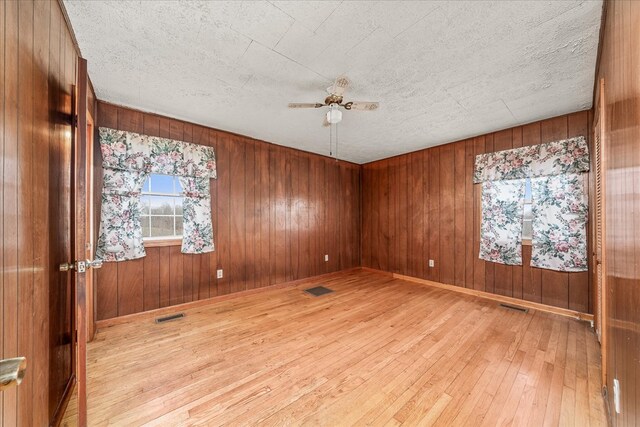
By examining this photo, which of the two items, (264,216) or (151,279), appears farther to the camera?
(264,216)

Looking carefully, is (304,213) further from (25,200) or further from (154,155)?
(25,200)

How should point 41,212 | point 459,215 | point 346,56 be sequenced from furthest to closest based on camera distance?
point 459,215, point 346,56, point 41,212

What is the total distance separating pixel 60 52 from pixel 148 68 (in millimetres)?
648

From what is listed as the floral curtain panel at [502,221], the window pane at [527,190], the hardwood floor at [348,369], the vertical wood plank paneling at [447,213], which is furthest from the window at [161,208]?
the window pane at [527,190]

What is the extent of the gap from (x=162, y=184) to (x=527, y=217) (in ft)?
15.6

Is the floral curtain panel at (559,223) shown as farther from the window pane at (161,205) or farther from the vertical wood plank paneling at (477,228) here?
the window pane at (161,205)

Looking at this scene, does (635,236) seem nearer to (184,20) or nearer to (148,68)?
(184,20)

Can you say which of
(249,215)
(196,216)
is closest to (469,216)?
(249,215)

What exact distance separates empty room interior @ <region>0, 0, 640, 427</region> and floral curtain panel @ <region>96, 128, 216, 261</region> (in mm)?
21

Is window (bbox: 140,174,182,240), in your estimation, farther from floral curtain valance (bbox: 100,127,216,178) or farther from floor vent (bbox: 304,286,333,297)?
floor vent (bbox: 304,286,333,297)

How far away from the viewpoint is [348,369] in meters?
1.91

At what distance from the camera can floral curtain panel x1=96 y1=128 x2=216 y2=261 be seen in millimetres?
2588

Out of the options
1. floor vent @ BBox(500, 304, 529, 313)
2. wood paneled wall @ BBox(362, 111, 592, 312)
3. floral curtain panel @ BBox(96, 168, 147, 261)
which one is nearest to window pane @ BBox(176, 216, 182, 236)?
floral curtain panel @ BBox(96, 168, 147, 261)

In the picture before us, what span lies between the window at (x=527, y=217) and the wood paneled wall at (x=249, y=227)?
112 inches
